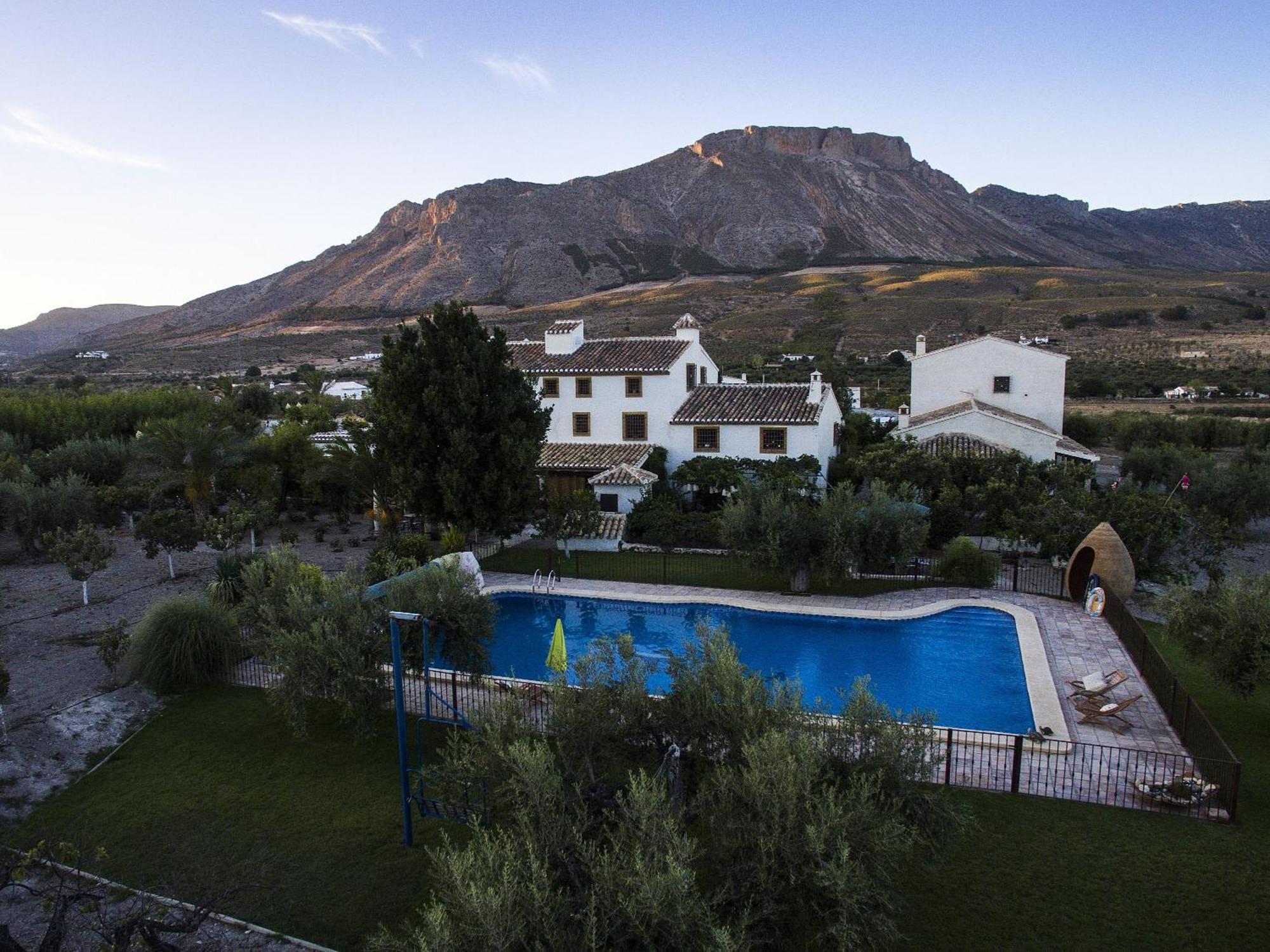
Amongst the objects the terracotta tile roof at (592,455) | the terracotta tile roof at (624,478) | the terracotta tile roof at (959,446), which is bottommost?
the terracotta tile roof at (624,478)

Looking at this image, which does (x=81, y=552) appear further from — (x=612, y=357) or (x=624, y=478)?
(x=612, y=357)

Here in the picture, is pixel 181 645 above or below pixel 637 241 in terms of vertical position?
below

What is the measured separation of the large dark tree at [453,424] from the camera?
71.0ft

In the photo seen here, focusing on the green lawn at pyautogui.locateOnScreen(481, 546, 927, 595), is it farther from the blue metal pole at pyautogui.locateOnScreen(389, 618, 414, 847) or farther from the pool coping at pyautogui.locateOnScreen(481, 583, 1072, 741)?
the blue metal pole at pyautogui.locateOnScreen(389, 618, 414, 847)

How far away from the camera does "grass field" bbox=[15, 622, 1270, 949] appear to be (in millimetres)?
8000

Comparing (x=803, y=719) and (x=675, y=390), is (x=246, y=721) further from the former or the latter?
(x=675, y=390)

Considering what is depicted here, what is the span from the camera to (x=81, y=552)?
18.0 meters

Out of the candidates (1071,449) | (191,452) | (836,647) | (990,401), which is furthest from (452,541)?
(990,401)

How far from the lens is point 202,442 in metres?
24.8

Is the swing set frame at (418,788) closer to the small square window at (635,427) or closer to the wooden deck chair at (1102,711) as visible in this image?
the wooden deck chair at (1102,711)

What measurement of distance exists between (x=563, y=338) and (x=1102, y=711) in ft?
77.2

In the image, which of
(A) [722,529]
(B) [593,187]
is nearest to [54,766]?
(A) [722,529]

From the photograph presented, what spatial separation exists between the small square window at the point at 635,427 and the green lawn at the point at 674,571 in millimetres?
7166

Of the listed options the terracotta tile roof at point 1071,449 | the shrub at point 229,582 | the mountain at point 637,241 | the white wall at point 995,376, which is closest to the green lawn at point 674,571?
the shrub at point 229,582
